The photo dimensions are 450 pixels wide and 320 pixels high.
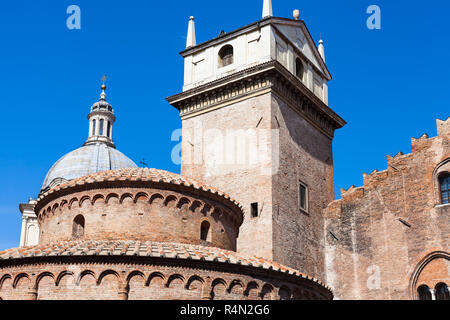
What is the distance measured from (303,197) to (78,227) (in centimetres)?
1154

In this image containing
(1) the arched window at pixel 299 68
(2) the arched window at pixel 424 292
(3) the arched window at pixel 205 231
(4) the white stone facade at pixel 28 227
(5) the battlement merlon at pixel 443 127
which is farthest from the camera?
(4) the white stone facade at pixel 28 227

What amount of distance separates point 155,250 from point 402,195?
539 inches

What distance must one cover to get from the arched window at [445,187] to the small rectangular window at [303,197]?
17.9 ft

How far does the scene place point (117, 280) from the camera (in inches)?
523

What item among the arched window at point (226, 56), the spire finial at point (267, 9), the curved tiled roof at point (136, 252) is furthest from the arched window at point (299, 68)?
the curved tiled roof at point (136, 252)

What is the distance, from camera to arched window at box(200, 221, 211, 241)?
55.8 ft

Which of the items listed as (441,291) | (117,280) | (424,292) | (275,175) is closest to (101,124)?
(275,175)

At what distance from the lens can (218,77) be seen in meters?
26.8

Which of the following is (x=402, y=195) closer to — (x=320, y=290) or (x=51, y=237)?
(x=320, y=290)

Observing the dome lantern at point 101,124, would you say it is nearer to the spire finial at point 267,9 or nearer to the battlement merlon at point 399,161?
the spire finial at point 267,9

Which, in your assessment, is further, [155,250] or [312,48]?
[312,48]

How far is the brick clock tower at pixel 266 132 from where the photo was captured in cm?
2353

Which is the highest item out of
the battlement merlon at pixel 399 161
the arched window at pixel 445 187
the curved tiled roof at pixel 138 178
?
the battlement merlon at pixel 399 161

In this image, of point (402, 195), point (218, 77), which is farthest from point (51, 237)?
point (402, 195)
